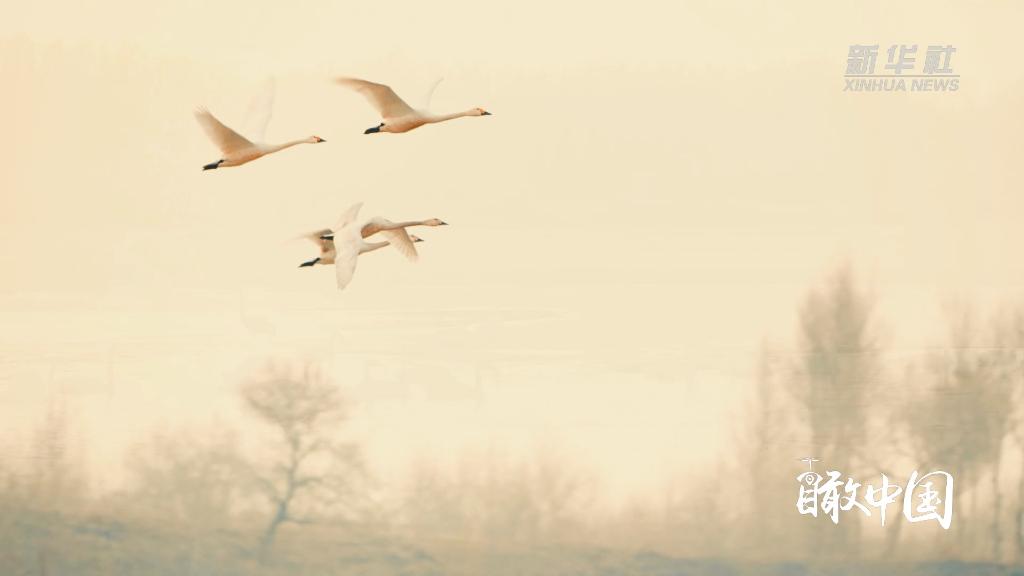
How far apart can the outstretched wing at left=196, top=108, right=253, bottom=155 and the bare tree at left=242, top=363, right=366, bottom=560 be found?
189cm

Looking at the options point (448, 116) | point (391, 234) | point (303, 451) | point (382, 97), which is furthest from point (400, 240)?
point (303, 451)

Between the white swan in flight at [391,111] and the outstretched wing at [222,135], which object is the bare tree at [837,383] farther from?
the outstretched wing at [222,135]

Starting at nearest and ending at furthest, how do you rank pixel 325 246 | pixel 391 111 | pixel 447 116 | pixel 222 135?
pixel 222 135, pixel 391 111, pixel 447 116, pixel 325 246

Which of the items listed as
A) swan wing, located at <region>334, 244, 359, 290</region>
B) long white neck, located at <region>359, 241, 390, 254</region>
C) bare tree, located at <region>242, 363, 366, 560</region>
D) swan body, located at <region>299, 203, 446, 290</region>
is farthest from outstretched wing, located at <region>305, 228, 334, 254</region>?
bare tree, located at <region>242, 363, 366, 560</region>

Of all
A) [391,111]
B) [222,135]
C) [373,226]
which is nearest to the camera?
[222,135]

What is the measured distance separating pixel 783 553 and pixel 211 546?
10.4ft

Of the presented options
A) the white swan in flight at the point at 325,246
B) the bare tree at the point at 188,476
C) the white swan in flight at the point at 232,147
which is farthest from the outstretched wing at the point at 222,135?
the bare tree at the point at 188,476

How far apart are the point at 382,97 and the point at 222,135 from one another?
0.75m

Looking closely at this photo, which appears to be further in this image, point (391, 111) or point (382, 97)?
point (391, 111)

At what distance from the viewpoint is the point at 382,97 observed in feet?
25.7

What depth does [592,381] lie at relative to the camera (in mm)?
9375

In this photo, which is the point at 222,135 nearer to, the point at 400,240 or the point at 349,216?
the point at 349,216

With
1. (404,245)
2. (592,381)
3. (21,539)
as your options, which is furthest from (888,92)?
(21,539)

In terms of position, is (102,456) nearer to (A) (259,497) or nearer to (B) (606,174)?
(A) (259,497)
